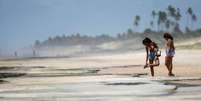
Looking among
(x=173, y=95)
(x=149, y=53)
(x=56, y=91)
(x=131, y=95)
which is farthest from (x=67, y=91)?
(x=149, y=53)

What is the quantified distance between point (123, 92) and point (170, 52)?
7819 mm

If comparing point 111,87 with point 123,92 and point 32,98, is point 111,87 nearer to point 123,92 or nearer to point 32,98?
point 123,92

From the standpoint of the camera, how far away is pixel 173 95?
13664 mm

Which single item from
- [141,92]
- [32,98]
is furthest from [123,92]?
[32,98]

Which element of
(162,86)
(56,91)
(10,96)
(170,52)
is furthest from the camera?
(170,52)

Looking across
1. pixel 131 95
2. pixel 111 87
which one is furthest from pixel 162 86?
pixel 131 95

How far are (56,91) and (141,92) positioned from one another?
2.51 meters

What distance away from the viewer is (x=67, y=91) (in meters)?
15.5

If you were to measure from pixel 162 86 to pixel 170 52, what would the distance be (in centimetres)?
585

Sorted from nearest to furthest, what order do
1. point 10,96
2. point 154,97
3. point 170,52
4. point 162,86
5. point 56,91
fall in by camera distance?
point 154,97, point 10,96, point 56,91, point 162,86, point 170,52

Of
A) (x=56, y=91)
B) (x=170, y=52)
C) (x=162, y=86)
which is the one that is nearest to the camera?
(x=56, y=91)

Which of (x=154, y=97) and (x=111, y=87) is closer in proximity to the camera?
(x=154, y=97)

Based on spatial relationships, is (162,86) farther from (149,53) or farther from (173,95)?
(149,53)

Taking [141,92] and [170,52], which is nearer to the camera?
[141,92]
